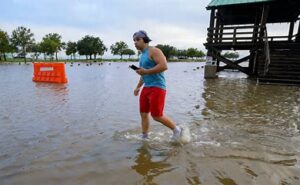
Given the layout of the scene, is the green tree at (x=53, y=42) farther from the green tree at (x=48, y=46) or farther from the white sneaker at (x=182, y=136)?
the white sneaker at (x=182, y=136)

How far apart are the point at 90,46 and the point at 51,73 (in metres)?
83.2

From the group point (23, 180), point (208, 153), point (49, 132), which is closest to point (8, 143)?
point (49, 132)

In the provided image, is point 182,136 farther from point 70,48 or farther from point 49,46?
point 70,48

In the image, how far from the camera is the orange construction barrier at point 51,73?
47.0 ft

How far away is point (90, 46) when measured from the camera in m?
94.7

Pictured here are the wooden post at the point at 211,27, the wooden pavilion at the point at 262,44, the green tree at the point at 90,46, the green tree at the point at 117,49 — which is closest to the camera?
the wooden pavilion at the point at 262,44

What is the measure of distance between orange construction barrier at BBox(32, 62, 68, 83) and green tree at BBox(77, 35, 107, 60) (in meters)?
81.9

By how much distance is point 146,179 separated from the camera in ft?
10.1

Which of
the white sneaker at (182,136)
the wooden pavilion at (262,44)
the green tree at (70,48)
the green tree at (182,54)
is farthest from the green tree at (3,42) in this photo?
the green tree at (182,54)

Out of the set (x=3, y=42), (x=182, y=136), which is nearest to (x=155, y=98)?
(x=182, y=136)

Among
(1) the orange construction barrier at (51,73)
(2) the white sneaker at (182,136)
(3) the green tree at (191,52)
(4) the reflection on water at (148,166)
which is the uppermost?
(3) the green tree at (191,52)

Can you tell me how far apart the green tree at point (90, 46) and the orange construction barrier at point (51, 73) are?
8188 cm

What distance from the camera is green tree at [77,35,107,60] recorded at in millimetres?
94625

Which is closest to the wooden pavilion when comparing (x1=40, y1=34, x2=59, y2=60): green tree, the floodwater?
the floodwater
